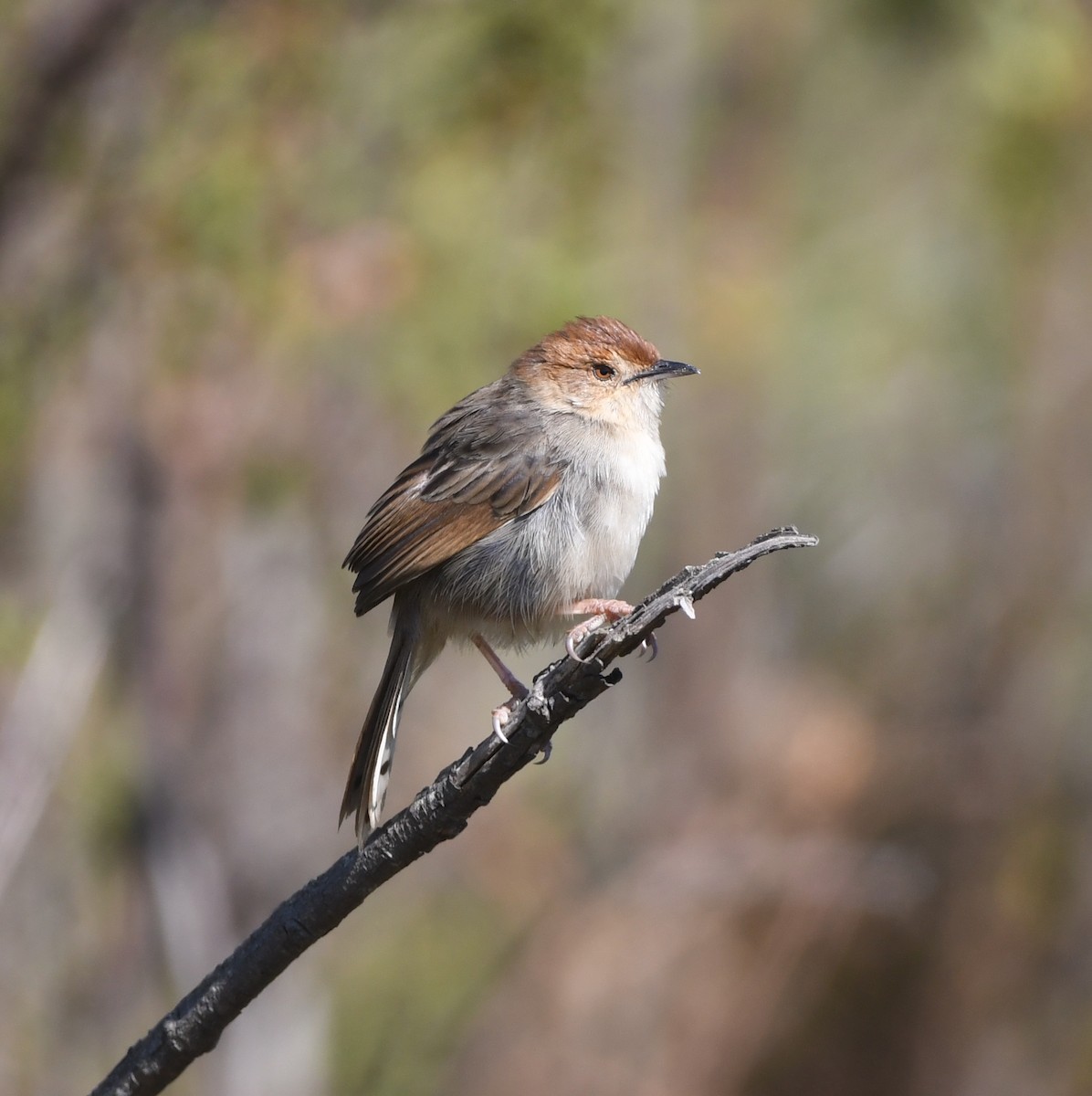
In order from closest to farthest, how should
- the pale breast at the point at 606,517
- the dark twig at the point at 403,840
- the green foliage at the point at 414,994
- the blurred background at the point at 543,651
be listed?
the dark twig at the point at 403,840, the pale breast at the point at 606,517, the blurred background at the point at 543,651, the green foliage at the point at 414,994

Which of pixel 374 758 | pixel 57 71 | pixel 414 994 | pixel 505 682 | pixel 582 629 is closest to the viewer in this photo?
pixel 582 629

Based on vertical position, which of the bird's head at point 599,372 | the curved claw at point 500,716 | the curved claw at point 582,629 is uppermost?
the bird's head at point 599,372

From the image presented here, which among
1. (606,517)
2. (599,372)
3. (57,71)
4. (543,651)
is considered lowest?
(606,517)

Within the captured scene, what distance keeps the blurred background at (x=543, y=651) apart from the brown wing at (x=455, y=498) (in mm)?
1483

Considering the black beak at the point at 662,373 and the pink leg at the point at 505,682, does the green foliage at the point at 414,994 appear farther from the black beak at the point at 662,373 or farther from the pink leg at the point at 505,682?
the black beak at the point at 662,373

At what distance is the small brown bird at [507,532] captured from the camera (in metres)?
4.73

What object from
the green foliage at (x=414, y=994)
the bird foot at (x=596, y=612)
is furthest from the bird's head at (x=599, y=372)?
the green foliage at (x=414, y=994)

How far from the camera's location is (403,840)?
3133mm

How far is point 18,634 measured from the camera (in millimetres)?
7039

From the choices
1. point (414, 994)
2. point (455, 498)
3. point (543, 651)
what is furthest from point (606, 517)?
point (414, 994)

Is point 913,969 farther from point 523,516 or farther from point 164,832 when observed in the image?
point 523,516

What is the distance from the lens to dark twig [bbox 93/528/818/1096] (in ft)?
10.0

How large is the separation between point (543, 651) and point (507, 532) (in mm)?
4141

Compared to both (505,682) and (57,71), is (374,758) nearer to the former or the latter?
(505,682)
